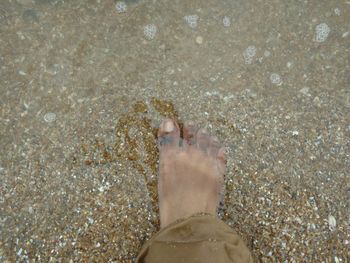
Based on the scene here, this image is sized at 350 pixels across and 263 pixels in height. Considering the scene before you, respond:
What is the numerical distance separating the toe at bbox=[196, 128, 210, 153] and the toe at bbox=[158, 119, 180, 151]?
113 millimetres

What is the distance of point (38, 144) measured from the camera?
83.1 inches

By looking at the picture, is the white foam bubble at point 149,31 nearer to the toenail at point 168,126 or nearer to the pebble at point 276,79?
the toenail at point 168,126

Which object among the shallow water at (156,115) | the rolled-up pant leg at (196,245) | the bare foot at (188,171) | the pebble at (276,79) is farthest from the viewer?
the pebble at (276,79)

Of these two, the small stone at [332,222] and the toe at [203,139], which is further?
the toe at [203,139]

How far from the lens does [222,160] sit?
2.15 meters

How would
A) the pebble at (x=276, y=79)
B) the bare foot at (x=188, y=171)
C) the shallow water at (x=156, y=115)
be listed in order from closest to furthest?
the shallow water at (x=156, y=115), the bare foot at (x=188, y=171), the pebble at (x=276, y=79)

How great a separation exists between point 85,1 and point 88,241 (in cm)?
133

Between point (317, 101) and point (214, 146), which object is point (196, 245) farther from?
point (317, 101)

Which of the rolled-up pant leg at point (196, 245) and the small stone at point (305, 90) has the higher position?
the small stone at point (305, 90)

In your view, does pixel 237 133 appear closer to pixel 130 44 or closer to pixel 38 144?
pixel 130 44

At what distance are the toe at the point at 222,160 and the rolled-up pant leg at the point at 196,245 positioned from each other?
1.10ft

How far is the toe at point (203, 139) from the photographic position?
7.16 feet

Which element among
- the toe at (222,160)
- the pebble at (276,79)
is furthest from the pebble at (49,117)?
the pebble at (276,79)

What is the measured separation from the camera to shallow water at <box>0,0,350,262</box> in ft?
6.64
